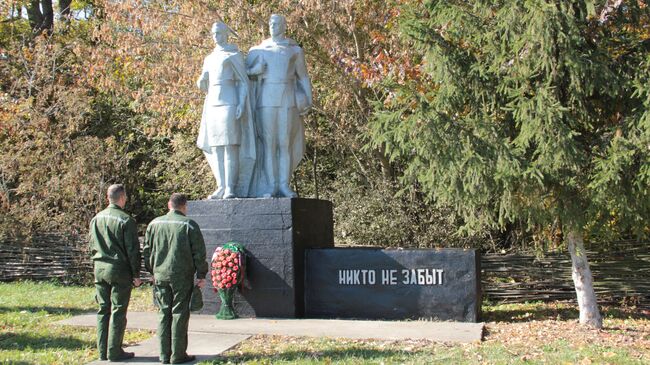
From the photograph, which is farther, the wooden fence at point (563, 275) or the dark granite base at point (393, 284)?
the wooden fence at point (563, 275)

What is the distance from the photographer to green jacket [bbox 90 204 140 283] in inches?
243

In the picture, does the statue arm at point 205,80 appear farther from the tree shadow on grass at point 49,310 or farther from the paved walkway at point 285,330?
the tree shadow on grass at point 49,310

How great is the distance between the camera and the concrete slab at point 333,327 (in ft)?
23.9

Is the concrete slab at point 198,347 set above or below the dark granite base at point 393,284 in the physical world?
below

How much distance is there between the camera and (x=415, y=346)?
6.77 m

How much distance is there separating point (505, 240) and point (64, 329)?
898cm

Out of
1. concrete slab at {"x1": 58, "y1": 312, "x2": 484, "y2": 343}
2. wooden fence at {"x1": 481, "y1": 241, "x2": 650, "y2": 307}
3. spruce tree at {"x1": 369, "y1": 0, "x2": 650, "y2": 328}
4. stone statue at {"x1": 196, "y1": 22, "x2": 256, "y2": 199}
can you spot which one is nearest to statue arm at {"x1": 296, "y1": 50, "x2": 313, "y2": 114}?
stone statue at {"x1": 196, "y1": 22, "x2": 256, "y2": 199}

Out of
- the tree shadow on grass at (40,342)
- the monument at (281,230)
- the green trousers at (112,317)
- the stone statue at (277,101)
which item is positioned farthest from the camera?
the stone statue at (277,101)

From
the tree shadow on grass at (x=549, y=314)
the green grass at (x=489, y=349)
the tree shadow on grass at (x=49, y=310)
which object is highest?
the tree shadow on grass at (x=49, y=310)

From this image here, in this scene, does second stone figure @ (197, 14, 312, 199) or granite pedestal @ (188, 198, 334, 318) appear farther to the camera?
second stone figure @ (197, 14, 312, 199)

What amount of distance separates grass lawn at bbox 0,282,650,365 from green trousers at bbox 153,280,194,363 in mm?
366

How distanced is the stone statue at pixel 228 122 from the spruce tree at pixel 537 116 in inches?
70.7

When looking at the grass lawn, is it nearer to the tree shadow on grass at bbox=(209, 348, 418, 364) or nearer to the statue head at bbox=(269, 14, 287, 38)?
the tree shadow on grass at bbox=(209, 348, 418, 364)

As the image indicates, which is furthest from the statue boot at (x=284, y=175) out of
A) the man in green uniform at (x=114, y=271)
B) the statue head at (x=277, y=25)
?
the man in green uniform at (x=114, y=271)
